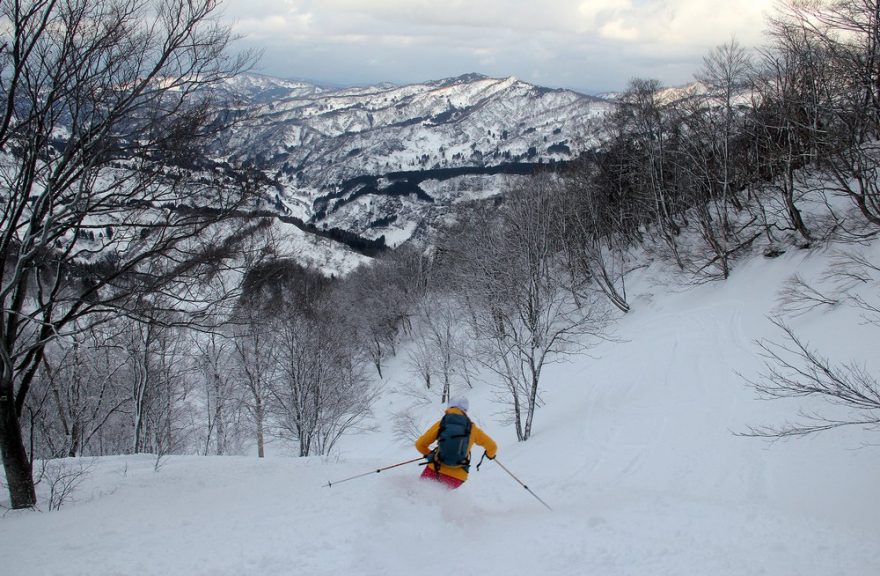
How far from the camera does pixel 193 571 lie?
17.4ft

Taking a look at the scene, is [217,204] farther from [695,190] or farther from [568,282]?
[568,282]

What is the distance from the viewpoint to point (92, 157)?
6703 millimetres

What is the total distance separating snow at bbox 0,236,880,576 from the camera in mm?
5590

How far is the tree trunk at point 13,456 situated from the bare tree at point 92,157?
0.05ft

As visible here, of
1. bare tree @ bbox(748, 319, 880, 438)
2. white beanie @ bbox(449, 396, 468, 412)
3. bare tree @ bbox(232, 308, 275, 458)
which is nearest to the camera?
bare tree @ bbox(748, 319, 880, 438)

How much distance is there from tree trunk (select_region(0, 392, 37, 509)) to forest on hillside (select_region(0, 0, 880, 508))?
0.03 m

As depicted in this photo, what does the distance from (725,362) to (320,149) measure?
606 ft

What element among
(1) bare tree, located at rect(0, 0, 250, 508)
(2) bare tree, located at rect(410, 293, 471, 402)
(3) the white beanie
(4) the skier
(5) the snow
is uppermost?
(1) bare tree, located at rect(0, 0, 250, 508)

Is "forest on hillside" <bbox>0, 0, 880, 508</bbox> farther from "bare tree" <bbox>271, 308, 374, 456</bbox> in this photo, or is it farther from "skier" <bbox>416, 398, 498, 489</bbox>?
"skier" <bbox>416, 398, 498, 489</bbox>

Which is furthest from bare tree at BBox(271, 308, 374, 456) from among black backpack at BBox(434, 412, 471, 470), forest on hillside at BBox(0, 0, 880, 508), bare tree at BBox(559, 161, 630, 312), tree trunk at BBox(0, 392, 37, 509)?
black backpack at BBox(434, 412, 471, 470)

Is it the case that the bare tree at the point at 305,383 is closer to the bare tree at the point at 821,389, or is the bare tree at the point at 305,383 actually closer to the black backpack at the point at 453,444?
the black backpack at the point at 453,444

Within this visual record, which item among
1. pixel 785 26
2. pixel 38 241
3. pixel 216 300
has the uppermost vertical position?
pixel 785 26

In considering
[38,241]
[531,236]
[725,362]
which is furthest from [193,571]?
[725,362]

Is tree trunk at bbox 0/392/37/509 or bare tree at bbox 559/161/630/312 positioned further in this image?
bare tree at bbox 559/161/630/312
